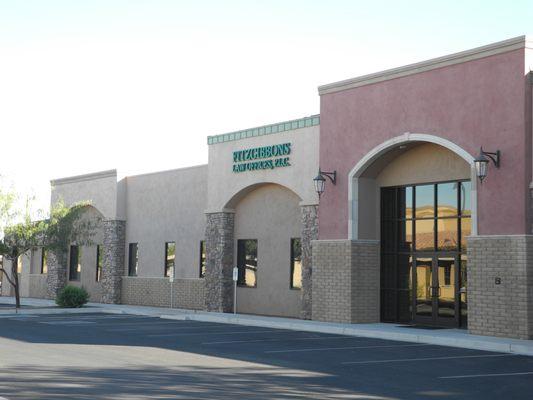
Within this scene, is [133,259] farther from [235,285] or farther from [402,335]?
[402,335]

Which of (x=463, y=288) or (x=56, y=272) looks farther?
(x=56, y=272)

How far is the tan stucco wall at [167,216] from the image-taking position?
32.4 m

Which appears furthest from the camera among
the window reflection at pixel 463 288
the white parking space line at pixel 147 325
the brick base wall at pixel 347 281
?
the brick base wall at pixel 347 281

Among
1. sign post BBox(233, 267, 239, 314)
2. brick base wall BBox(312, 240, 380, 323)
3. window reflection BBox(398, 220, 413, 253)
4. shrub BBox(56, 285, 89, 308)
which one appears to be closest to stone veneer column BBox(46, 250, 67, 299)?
shrub BBox(56, 285, 89, 308)

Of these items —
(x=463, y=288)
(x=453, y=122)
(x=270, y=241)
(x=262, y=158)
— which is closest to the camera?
(x=453, y=122)

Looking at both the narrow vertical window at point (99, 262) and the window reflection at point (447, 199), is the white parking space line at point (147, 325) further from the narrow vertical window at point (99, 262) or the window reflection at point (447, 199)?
the narrow vertical window at point (99, 262)

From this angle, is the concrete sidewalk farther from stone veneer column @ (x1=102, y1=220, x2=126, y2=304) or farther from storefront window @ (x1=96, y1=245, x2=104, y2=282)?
storefront window @ (x1=96, y1=245, x2=104, y2=282)

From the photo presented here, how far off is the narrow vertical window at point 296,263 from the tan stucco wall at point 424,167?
168 inches

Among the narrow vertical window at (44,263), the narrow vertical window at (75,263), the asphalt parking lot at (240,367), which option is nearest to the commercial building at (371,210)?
the asphalt parking lot at (240,367)

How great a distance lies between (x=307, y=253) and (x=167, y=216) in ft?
31.8

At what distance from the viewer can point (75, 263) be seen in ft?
132

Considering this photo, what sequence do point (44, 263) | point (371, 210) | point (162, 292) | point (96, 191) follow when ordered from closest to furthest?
point (371, 210), point (162, 292), point (96, 191), point (44, 263)

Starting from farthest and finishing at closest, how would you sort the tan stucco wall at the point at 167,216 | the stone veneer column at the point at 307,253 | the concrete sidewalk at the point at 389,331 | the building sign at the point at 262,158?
the tan stucco wall at the point at 167,216 → the building sign at the point at 262,158 → the stone veneer column at the point at 307,253 → the concrete sidewalk at the point at 389,331

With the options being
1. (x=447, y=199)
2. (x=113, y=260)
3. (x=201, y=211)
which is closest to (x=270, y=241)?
(x=201, y=211)
